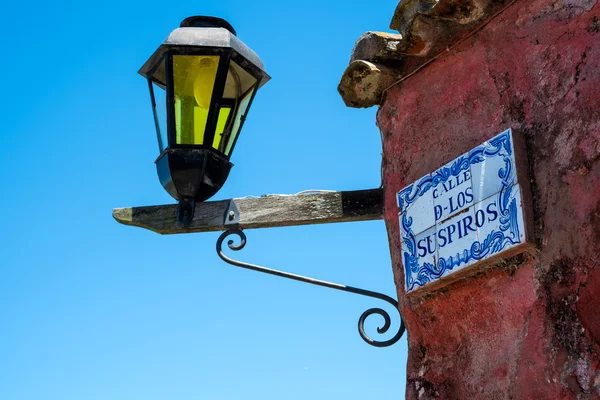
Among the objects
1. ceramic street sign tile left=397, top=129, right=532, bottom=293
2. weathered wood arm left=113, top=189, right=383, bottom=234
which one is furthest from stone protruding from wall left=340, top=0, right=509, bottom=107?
A: ceramic street sign tile left=397, top=129, right=532, bottom=293

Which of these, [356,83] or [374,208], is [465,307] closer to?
[374,208]

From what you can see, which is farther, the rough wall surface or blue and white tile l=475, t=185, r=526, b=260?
blue and white tile l=475, t=185, r=526, b=260

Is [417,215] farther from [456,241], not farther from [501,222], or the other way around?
[501,222]

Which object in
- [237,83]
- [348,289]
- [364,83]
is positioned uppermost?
[237,83]

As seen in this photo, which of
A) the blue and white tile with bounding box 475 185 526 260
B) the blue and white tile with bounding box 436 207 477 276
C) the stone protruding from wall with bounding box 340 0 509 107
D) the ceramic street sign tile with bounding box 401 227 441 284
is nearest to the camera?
the blue and white tile with bounding box 475 185 526 260

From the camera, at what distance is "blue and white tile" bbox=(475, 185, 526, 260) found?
2838mm

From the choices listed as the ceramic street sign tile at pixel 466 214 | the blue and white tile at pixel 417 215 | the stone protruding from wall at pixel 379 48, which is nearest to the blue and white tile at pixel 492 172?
the ceramic street sign tile at pixel 466 214

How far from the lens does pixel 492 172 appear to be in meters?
2.96

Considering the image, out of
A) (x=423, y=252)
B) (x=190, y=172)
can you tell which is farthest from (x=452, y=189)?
(x=190, y=172)

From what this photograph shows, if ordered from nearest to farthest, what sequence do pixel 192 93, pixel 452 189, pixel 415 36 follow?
1. pixel 452 189
2. pixel 415 36
3. pixel 192 93

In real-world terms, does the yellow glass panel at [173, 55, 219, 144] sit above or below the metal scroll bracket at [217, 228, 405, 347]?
above

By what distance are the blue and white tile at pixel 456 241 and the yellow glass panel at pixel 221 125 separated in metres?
1.06

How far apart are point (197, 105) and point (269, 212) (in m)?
0.51

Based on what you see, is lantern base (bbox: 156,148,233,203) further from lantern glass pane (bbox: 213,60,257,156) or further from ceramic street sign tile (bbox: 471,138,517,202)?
ceramic street sign tile (bbox: 471,138,517,202)
